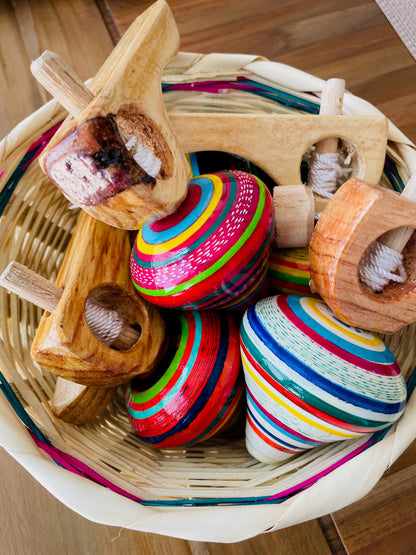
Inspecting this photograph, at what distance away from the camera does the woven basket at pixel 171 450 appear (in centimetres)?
36

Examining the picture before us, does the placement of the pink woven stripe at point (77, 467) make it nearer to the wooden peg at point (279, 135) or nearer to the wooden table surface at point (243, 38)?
the wooden table surface at point (243, 38)

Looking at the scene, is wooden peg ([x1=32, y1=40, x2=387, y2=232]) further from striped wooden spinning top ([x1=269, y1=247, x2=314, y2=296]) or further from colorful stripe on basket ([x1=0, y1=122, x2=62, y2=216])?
colorful stripe on basket ([x1=0, y1=122, x2=62, y2=216])

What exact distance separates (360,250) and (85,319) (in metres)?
0.23

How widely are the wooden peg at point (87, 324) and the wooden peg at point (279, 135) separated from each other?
0.42 feet

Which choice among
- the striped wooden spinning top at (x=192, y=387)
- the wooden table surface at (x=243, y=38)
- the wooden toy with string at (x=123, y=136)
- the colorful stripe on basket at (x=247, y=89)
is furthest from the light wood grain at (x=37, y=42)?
the striped wooden spinning top at (x=192, y=387)

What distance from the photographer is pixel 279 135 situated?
1.67ft

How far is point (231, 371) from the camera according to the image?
45 centimetres

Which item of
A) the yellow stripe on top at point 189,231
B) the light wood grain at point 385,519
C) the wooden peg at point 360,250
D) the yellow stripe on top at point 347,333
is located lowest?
the light wood grain at point 385,519

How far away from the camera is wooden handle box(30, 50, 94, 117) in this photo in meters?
0.31

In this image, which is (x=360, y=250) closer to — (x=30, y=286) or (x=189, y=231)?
(x=189, y=231)

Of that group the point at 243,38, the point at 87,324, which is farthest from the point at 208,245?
the point at 243,38

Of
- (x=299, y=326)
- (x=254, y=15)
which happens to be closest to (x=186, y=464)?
(x=299, y=326)

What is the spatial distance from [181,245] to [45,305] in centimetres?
12

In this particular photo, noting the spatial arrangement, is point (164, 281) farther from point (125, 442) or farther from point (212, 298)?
point (125, 442)
